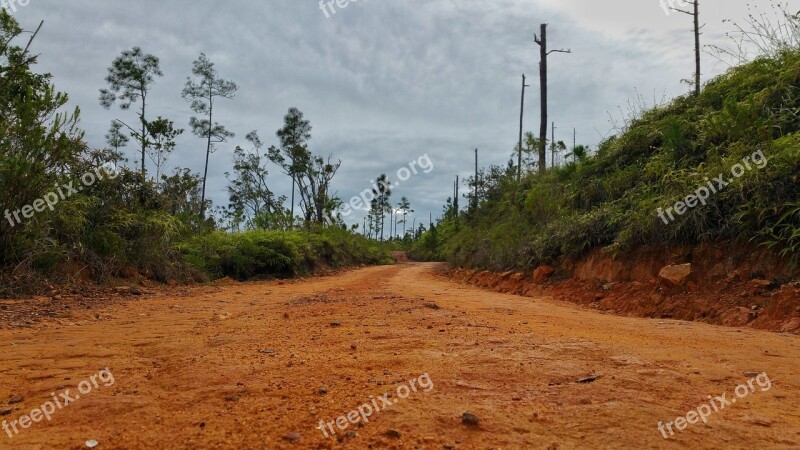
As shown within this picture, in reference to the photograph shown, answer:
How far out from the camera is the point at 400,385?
99.3 inches

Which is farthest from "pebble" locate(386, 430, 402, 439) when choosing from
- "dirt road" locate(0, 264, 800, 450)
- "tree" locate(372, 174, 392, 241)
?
"tree" locate(372, 174, 392, 241)

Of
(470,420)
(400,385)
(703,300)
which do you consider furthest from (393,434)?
(703,300)

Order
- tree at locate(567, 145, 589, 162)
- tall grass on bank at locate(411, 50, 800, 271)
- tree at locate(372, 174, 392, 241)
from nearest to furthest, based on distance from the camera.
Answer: tall grass on bank at locate(411, 50, 800, 271) → tree at locate(567, 145, 589, 162) → tree at locate(372, 174, 392, 241)

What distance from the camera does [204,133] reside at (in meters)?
28.4

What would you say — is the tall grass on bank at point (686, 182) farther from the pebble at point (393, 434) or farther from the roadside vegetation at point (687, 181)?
the pebble at point (393, 434)

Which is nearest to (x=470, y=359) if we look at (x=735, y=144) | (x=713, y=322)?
(x=713, y=322)

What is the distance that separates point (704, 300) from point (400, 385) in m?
5.02

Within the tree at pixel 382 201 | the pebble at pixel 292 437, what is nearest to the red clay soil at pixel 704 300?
the pebble at pixel 292 437

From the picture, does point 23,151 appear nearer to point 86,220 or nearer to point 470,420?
point 86,220

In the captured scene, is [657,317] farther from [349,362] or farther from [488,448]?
[488,448]

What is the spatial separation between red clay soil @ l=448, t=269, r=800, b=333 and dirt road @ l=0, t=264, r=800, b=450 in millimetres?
895

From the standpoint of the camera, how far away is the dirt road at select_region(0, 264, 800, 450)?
194cm

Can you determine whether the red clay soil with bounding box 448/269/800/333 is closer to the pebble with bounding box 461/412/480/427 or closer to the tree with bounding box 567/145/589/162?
the pebble with bounding box 461/412/480/427

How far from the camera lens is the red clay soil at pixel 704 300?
4.96m
